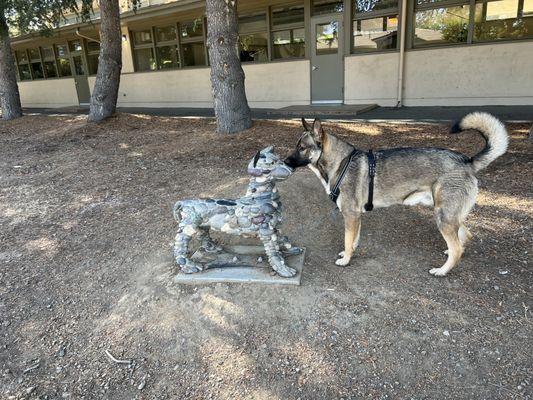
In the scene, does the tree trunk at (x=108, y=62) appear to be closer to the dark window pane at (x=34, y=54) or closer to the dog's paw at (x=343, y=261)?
the dog's paw at (x=343, y=261)

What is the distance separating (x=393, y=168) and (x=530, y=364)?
68.9 inches

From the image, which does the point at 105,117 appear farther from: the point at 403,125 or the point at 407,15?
the point at 407,15

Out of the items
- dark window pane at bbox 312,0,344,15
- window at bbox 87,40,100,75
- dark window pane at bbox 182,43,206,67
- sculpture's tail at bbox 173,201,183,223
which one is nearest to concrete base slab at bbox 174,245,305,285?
sculpture's tail at bbox 173,201,183,223

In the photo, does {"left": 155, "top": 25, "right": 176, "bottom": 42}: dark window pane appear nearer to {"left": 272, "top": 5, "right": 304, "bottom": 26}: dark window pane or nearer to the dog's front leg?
{"left": 272, "top": 5, "right": 304, "bottom": 26}: dark window pane

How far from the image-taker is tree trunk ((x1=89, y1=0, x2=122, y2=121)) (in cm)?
1067

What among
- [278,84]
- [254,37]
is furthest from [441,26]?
[254,37]

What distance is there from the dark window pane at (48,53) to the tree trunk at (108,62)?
46.4 ft

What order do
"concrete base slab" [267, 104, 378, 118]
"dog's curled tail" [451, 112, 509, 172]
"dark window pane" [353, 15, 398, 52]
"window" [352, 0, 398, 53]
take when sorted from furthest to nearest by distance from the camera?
"dark window pane" [353, 15, 398, 52] < "window" [352, 0, 398, 53] < "concrete base slab" [267, 104, 378, 118] < "dog's curled tail" [451, 112, 509, 172]

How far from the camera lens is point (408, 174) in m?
3.48

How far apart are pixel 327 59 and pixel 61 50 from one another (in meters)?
16.2

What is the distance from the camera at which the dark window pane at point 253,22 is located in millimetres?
14297

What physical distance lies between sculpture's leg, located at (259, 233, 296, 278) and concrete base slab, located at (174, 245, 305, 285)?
0.05m

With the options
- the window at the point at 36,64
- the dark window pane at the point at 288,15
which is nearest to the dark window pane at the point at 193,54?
the dark window pane at the point at 288,15

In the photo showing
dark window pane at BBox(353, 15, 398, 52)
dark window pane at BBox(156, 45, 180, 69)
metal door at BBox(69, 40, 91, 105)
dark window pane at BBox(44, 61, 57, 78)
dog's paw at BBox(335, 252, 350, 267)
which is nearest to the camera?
dog's paw at BBox(335, 252, 350, 267)
